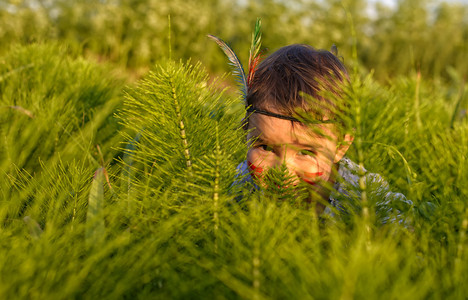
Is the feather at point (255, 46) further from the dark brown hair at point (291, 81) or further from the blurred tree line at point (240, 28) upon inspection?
the blurred tree line at point (240, 28)

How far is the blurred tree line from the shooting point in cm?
364

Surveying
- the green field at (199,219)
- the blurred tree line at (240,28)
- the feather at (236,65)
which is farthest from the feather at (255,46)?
the blurred tree line at (240,28)

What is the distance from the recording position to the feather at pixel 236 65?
2.85 feet

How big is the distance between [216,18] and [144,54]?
2.07 metres

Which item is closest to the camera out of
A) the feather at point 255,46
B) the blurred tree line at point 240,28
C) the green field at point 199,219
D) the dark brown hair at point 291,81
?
the green field at point 199,219

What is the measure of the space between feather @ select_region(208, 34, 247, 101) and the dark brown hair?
6cm

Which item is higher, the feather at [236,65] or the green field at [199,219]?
the feather at [236,65]

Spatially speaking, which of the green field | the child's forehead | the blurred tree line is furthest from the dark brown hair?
the blurred tree line

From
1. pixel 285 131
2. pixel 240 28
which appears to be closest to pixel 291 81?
pixel 285 131

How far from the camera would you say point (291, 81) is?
3.46ft

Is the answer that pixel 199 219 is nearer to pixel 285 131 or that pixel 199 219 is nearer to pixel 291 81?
pixel 285 131

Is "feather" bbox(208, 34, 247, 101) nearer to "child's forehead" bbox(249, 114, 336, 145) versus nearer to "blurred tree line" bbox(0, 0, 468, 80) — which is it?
"child's forehead" bbox(249, 114, 336, 145)

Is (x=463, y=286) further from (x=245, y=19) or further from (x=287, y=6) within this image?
(x=287, y=6)

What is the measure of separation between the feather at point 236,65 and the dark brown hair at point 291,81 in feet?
0.21
